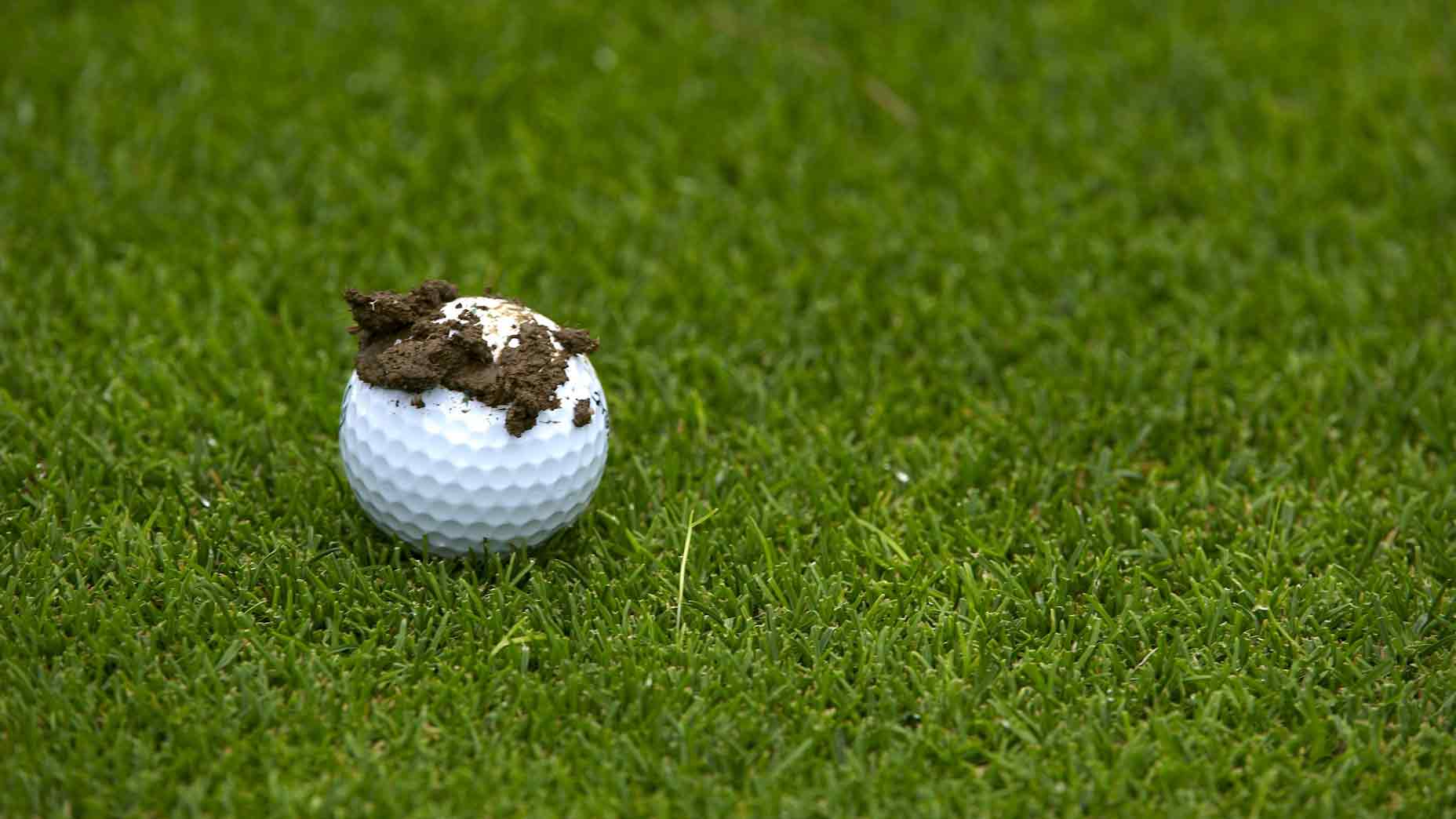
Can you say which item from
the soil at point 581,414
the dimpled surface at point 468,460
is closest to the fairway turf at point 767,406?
the dimpled surface at point 468,460

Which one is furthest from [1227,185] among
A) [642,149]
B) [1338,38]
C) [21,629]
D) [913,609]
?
[21,629]

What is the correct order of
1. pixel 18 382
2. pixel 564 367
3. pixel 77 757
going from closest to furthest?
pixel 77 757, pixel 564 367, pixel 18 382

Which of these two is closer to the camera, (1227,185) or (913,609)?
(913,609)

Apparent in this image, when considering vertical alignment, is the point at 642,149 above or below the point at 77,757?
above

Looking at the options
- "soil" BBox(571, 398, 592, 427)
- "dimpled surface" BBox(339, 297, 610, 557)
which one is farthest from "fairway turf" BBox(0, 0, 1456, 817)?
"soil" BBox(571, 398, 592, 427)

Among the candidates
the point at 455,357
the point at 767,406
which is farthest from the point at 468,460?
the point at 767,406

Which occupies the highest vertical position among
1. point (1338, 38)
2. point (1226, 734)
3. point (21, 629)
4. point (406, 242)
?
point (1338, 38)

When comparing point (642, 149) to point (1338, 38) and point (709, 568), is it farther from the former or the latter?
point (1338, 38)

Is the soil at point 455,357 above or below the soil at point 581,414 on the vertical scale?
above

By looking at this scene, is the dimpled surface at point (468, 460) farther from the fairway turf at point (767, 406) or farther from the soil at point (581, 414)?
the fairway turf at point (767, 406)
